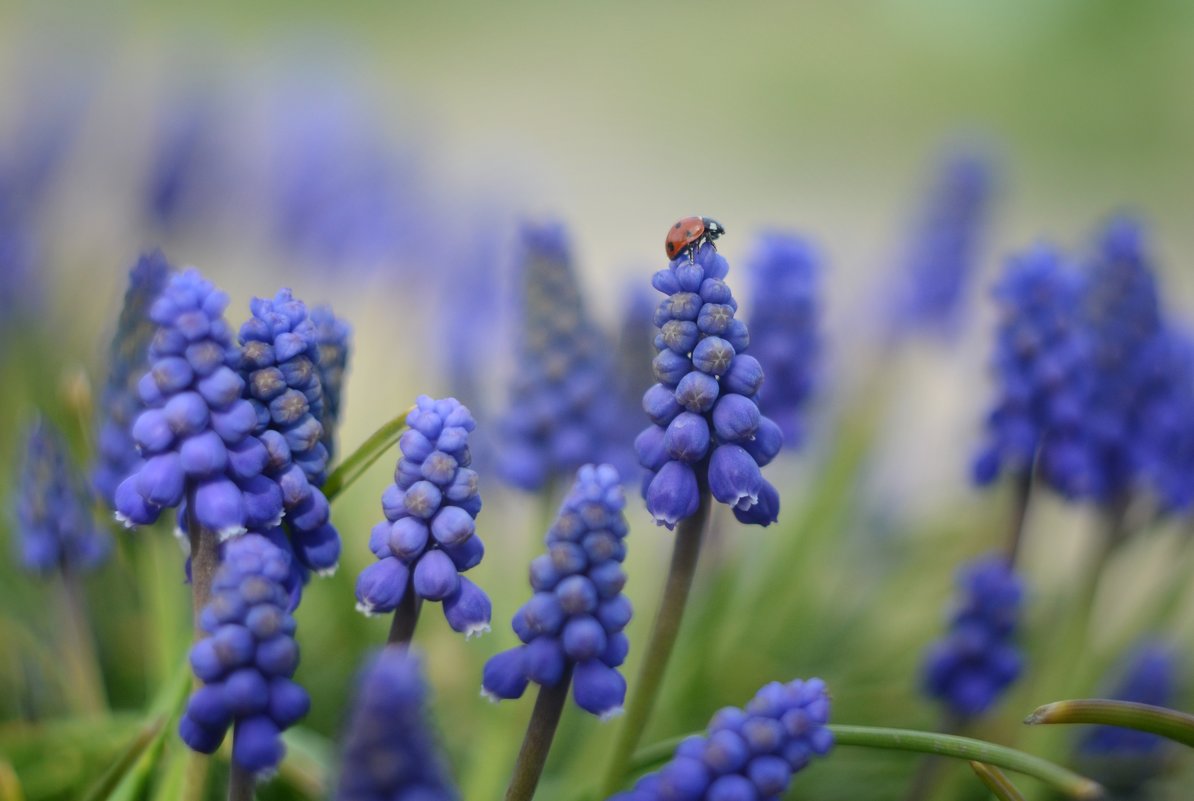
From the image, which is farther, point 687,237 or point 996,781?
point 687,237

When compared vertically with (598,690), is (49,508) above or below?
below

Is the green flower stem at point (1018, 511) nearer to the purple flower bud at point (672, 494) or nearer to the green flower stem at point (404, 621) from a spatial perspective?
the purple flower bud at point (672, 494)

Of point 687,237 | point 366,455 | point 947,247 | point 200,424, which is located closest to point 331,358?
point 366,455

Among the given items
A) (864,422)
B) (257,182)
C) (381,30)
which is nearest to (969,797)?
(864,422)

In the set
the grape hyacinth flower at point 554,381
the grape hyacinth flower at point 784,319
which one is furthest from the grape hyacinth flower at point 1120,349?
the grape hyacinth flower at point 554,381

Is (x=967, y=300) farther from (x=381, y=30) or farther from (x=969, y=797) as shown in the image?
(x=381, y=30)

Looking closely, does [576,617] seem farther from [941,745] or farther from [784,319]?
[784,319]
